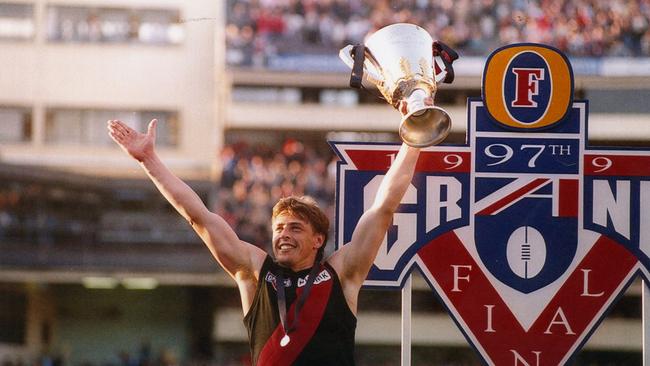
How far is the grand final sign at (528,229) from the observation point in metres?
6.02

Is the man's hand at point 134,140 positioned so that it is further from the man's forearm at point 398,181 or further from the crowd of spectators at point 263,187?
the crowd of spectators at point 263,187

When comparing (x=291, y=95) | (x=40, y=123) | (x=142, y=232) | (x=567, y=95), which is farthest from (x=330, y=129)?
(x=567, y=95)

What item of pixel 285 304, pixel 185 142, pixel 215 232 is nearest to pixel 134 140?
pixel 215 232

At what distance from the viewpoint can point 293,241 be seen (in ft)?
15.9

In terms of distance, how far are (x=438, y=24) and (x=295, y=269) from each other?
788 inches

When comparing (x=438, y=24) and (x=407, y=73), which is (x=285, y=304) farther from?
(x=438, y=24)

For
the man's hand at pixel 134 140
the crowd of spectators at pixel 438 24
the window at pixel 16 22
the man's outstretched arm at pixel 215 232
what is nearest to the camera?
the man's outstretched arm at pixel 215 232

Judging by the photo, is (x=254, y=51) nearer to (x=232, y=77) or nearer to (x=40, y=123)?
(x=232, y=77)

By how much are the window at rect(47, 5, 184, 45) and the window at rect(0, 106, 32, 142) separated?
170cm

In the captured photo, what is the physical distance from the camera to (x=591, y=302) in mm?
6035

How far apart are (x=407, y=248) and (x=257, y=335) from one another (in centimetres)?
132

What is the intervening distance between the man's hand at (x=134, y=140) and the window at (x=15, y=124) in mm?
24751

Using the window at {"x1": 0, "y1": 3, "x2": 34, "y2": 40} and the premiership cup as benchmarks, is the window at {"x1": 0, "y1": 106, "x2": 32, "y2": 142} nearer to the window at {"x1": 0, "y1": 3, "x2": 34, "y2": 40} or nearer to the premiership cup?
the window at {"x1": 0, "y1": 3, "x2": 34, "y2": 40}

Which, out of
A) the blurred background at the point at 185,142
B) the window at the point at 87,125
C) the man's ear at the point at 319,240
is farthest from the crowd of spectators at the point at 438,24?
the man's ear at the point at 319,240
